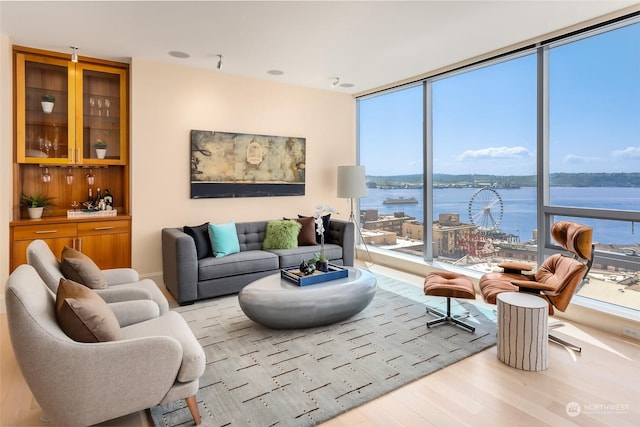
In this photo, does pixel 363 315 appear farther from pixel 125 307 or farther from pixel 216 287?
pixel 125 307

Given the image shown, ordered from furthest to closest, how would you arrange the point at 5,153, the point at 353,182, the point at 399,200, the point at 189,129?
1. the point at 399,200
2. the point at 353,182
3. the point at 189,129
4. the point at 5,153

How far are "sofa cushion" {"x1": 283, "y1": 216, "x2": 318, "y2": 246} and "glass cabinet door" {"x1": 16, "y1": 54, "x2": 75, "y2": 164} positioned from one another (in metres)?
2.96

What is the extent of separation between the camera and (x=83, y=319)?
1.85 m

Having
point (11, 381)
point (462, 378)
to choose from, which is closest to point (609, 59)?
point (462, 378)

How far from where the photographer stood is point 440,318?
3.54 m

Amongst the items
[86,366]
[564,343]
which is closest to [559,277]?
[564,343]

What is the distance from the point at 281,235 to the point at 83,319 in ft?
10.6

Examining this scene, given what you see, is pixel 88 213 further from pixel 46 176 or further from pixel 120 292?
pixel 120 292

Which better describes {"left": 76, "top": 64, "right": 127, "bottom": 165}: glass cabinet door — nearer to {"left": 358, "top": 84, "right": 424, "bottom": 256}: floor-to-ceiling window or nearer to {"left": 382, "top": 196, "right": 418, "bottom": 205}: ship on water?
{"left": 358, "top": 84, "right": 424, "bottom": 256}: floor-to-ceiling window

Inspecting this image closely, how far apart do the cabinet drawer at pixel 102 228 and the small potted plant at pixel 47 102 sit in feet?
4.46

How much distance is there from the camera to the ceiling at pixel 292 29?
3178 mm

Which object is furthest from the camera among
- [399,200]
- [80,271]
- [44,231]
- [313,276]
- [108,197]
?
[399,200]

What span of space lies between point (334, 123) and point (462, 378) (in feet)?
15.1

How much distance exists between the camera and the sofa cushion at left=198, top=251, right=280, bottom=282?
4.16m
